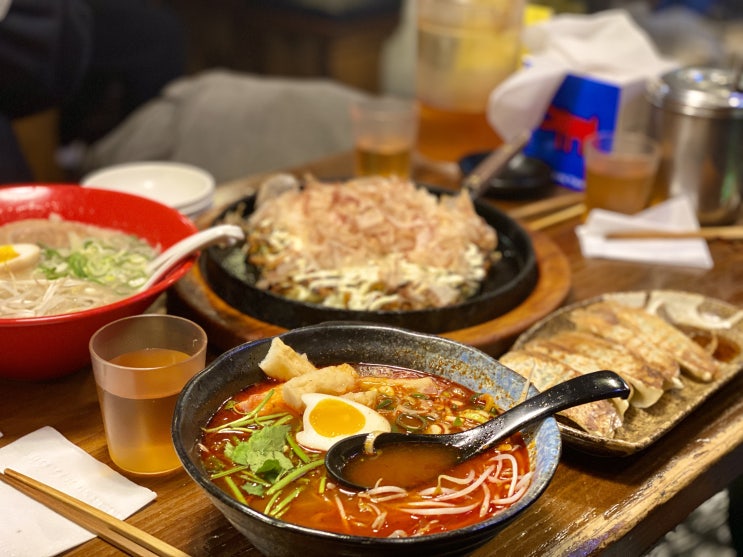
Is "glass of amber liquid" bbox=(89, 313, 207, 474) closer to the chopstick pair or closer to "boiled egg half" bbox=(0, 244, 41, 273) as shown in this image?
"boiled egg half" bbox=(0, 244, 41, 273)

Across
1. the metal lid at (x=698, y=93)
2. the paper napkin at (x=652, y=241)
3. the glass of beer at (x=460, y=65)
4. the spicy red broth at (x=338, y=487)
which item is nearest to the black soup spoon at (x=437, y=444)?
the spicy red broth at (x=338, y=487)

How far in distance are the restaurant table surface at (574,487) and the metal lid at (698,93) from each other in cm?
114

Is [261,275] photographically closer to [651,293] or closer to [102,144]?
[651,293]

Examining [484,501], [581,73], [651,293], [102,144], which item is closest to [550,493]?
[484,501]

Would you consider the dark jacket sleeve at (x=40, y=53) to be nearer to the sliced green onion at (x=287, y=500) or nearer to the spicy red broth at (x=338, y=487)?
the spicy red broth at (x=338, y=487)

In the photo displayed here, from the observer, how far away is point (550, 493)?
157 centimetres

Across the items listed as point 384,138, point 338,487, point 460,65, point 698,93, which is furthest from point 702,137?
point 338,487

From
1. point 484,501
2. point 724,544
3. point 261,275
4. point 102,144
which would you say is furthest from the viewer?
point 102,144

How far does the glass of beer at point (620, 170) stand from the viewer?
9.49 ft

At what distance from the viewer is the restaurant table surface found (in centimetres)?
144

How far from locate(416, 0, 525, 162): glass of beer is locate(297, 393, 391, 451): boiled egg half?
2.17 m

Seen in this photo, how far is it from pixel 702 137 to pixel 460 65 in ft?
3.23

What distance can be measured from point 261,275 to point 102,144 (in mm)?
3665

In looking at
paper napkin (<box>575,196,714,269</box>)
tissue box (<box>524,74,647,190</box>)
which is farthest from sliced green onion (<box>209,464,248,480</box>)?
tissue box (<box>524,74,647,190</box>)
